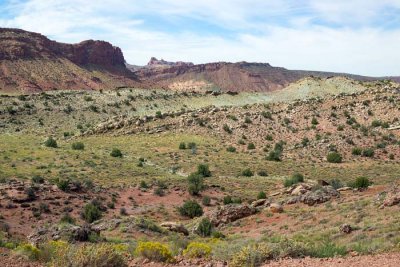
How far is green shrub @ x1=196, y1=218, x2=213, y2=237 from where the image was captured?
71.1 feet

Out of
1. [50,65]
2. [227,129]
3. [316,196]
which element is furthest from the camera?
[50,65]

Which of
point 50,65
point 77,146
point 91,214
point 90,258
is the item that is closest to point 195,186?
point 91,214

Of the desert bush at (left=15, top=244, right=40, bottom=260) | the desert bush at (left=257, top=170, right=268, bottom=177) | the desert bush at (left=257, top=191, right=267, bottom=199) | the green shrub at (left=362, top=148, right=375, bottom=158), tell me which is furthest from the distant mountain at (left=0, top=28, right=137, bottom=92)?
the desert bush at (left=15, top=244, right=40, bottom=260)

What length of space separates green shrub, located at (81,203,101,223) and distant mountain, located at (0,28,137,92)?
88357 mm

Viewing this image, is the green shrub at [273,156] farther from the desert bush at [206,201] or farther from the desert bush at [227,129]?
the desert bush at [206,201]

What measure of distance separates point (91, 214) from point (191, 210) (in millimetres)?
5816

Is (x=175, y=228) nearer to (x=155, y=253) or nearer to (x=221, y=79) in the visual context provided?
(x=155, y=253)

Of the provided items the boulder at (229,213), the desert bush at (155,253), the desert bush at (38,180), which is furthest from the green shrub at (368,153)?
the desert bush at (155,253)

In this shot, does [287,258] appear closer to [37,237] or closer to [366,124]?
[37,237]

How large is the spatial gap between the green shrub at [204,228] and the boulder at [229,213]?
4.58ft

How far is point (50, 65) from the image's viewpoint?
129 meters

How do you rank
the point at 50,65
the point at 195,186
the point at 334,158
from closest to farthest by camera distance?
1. the point at 195,186
2. the point at 334,158
3. the point at 50,65

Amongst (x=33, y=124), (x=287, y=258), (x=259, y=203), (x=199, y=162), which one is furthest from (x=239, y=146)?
(x=287, y=258)

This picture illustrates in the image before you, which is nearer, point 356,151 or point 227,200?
point 227,200
